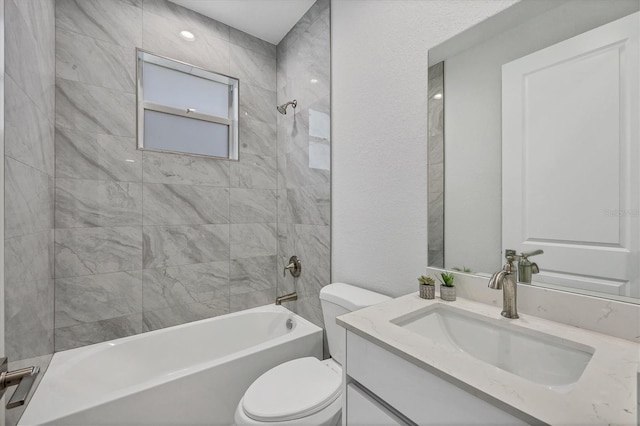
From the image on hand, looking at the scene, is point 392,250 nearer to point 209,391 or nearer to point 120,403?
point 209,391

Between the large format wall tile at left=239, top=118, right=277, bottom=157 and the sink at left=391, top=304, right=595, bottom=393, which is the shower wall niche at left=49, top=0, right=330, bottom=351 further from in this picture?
the sink at left=391, top=304, right=595, bottom=393

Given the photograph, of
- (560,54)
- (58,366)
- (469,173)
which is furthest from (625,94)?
(58,366)

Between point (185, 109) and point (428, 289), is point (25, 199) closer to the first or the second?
point (185, 109)

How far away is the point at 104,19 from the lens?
1.76m

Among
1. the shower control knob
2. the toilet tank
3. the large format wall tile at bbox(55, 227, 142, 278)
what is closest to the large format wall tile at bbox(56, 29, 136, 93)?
the large format wall tile at bbox(55, 227, 142, 278)

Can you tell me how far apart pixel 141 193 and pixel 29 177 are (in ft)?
2.24

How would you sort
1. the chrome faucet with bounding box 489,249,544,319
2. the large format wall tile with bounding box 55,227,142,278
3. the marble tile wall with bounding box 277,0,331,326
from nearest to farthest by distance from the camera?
1. the chrome faucet with bounding box 489,249,544,319
2. the large format wall tile with bounding box 55,227,142,278
3. the marble tile wall with bounding box 277,0,331,326

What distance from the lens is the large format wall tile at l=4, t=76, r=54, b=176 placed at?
3.23 feet

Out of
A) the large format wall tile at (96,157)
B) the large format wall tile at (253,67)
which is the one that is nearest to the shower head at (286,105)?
the large format wall tile at (253,67)

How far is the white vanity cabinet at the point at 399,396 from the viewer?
58 centimetres

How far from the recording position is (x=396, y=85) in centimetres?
139

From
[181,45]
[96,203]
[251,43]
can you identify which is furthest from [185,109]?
[96,203]

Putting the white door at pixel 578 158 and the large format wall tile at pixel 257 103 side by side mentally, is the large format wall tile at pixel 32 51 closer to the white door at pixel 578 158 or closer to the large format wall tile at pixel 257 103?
the large format wall tile at pixel 257 103

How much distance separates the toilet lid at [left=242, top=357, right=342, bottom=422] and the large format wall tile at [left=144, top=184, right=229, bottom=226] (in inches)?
48.0
